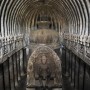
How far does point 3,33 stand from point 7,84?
3767 millimetres

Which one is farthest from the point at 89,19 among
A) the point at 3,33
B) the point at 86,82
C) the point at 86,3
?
the point at 3,33

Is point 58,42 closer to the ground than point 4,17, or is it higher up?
closer to the ground

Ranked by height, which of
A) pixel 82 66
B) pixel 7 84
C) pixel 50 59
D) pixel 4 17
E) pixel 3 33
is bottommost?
pixel 7 84

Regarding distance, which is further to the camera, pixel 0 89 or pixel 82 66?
pixel 82 66

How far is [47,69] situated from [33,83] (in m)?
1.02

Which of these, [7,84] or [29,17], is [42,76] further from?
[29,17]

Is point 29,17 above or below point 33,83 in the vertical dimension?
above

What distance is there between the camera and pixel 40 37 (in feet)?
91.4

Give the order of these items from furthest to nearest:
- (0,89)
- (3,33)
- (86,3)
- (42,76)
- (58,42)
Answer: (58,42) < (3,33) < (86,3) < (0,89) < (42,76)

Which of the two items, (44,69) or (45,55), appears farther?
(45,55)

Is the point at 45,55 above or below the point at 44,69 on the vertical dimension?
above

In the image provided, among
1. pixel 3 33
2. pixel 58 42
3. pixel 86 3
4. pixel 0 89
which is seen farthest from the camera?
pixel 58 42

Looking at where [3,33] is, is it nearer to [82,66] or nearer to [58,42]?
[82,66]

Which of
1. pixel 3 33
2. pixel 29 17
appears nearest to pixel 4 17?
pixel 3 33
